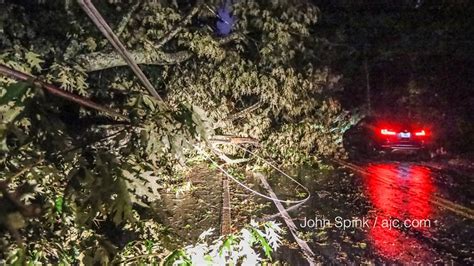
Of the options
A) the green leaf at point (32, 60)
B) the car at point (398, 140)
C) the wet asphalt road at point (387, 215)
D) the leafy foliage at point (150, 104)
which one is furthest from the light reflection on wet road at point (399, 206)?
the green leaf at point (32, 60)

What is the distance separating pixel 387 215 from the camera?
6.14 metres

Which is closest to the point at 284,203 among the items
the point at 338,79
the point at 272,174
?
the point at 272,174

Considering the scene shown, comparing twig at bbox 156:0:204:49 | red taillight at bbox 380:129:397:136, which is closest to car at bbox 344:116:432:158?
red taillight at bbox 380:129:397:136

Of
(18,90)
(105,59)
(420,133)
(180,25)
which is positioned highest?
(180,25)

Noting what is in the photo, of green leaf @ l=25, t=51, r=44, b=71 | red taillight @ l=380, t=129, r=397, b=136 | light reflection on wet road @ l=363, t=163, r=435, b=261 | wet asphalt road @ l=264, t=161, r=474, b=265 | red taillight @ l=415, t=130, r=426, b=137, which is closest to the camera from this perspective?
green leaf @ l=25, t=51, r=44, b=71

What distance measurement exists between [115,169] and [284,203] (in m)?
4.97

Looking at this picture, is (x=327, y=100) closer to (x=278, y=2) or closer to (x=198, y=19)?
(x=278, y=2)

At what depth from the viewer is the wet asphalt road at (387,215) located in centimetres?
499

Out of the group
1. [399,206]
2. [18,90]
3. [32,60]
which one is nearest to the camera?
[18,90]

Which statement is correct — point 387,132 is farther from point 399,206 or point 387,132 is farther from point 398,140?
point 399,206

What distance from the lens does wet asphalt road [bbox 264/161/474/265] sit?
4.99m

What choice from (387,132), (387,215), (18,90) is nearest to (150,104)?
(18,90)

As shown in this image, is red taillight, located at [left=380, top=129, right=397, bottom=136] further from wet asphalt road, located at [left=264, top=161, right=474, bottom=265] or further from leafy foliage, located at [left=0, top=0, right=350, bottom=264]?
leafy foliage, located at [left=0, top=0, right=350, bottom=264]

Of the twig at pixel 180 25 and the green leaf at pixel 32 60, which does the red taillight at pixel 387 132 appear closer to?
the twig at pixel 180 25
